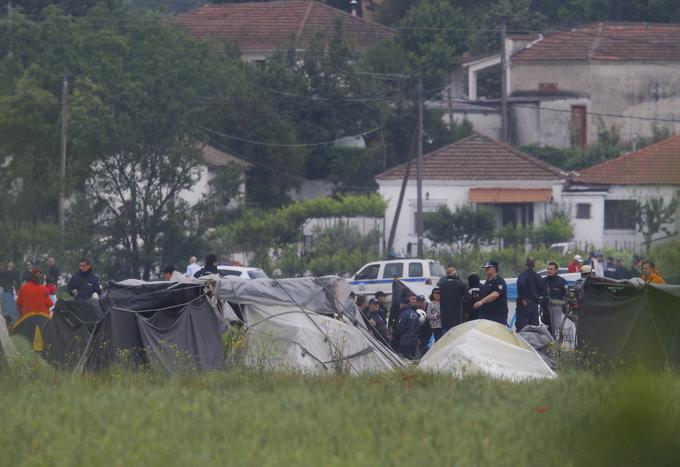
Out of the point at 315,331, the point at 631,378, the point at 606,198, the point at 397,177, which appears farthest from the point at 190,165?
the point at 631,378

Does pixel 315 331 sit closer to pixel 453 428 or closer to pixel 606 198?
pixel 453 428

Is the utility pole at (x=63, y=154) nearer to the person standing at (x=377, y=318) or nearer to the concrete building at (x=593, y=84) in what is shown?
the person standing at (x=377, y=318)

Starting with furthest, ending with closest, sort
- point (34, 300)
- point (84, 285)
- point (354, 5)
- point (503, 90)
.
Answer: point (354, 5) → point (503, 90) → point (84, 285) → point (34, 300)

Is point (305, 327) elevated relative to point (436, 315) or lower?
elevated

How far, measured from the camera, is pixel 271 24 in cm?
6744

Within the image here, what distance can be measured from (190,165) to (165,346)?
27243 millimetres

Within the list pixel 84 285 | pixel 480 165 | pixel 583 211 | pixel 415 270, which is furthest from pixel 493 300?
pixel 480 165

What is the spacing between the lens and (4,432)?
8.39 meters

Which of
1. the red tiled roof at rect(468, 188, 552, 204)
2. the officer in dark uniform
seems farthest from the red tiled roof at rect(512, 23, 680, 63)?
the officer in dark uniform

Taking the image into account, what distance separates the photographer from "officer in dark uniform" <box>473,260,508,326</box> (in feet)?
55.9

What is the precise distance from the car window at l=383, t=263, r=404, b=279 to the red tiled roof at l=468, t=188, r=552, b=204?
15.5m

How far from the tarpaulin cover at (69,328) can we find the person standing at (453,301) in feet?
16.4

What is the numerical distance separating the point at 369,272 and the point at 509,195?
1567 centimetres

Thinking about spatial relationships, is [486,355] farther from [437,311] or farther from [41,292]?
[41,292]
